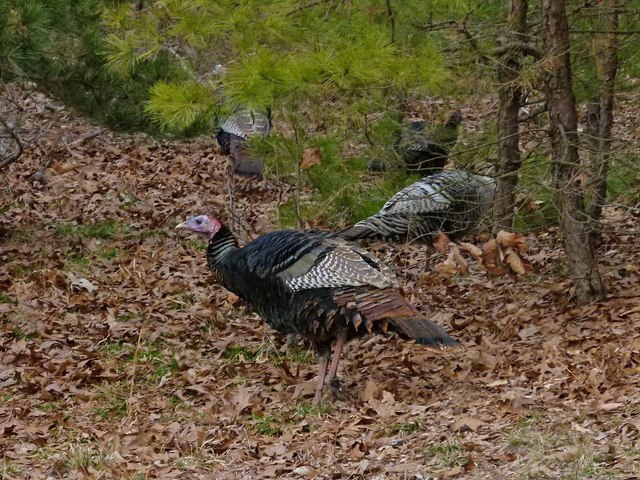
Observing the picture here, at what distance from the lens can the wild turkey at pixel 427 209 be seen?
7879 millimetres

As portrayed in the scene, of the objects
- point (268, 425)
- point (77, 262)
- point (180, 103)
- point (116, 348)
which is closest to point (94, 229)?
point (77, 262)

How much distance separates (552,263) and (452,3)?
2.90 metres

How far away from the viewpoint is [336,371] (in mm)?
6512

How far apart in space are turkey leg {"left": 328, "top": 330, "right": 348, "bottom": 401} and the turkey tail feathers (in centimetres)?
51

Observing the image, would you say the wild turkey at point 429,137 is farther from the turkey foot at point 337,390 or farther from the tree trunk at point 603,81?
the turkey foot at point 337,390

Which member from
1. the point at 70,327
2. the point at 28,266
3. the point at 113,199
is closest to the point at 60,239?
the point at 28,266

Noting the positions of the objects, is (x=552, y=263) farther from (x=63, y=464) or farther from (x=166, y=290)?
(x=63, y=464)

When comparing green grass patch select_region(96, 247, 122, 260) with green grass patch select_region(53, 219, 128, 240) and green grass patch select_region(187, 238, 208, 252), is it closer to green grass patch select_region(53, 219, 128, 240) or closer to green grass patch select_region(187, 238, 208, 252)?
green grass patch select_region(53, 219, 128, 240)

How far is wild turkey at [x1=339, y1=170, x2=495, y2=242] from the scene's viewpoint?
788 centimetres

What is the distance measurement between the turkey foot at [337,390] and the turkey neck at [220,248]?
1.21 metres

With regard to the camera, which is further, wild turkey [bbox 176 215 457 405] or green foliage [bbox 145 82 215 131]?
green foliage [bbox 145 82 215 131]

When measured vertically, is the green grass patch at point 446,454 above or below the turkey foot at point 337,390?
above

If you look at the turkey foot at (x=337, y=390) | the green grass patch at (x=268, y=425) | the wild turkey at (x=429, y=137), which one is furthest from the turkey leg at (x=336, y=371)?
the wild turkey at (x=429, y=137)

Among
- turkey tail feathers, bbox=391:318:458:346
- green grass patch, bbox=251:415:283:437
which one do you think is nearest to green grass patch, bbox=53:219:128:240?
green grass patch, bbox=251:415:283:437
